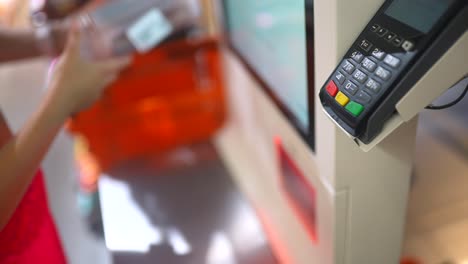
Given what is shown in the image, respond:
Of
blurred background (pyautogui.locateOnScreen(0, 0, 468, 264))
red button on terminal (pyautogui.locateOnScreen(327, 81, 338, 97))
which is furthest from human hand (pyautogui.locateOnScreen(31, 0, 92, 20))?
red button on terminal (pyautogui.locateOnScreen(327, 81, 338, 97))

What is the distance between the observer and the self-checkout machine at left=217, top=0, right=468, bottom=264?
36cm

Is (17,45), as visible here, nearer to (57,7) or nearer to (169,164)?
(57,7)

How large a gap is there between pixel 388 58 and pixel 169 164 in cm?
64

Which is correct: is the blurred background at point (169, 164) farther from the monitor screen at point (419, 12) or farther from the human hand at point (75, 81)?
the monitor screen at point (419, 12)

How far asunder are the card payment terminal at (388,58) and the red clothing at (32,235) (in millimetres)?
388

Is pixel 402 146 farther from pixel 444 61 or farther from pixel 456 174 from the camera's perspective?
pixel 456 174

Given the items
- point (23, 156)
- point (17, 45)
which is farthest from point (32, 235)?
point (17, 45)

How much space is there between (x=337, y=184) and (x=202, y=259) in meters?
0.31

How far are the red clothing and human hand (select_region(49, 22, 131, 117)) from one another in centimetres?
11

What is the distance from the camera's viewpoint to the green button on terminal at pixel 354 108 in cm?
37

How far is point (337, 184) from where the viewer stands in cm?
47

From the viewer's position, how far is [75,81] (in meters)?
0.61

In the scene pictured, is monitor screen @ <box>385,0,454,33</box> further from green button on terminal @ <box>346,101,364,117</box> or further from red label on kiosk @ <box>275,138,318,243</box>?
red label on kiosk @ <box>275,138,318,243</box>

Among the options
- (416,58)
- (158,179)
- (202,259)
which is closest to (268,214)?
(202,259)
